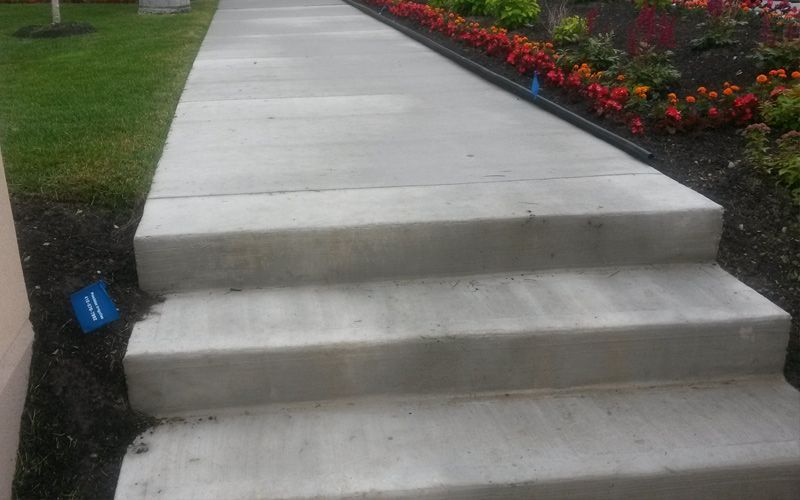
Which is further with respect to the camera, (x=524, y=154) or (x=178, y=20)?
(x=178, y=20)

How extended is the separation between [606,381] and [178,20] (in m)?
8.93

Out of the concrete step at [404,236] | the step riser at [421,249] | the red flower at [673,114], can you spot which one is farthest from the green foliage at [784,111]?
the step riser at [421,249]

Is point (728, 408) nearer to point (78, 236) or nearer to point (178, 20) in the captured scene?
point (78, 236)

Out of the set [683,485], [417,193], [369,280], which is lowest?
[683,485]

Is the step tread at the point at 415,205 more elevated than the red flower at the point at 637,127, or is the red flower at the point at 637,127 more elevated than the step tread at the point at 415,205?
the red flower at the point at 637,127

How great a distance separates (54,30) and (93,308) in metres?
7.45

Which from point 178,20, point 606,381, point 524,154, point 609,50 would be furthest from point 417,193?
point 178,20

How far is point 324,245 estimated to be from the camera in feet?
9.30

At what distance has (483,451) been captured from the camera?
232 cm

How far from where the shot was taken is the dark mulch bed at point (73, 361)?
2287 millimetres

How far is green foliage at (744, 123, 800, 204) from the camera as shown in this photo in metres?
3.21

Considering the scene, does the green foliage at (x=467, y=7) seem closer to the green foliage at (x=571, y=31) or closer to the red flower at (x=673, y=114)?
the green foliage at (x=571, y=31)

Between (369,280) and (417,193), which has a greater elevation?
(417,193)

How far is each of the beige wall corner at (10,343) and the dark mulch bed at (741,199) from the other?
256 cm
